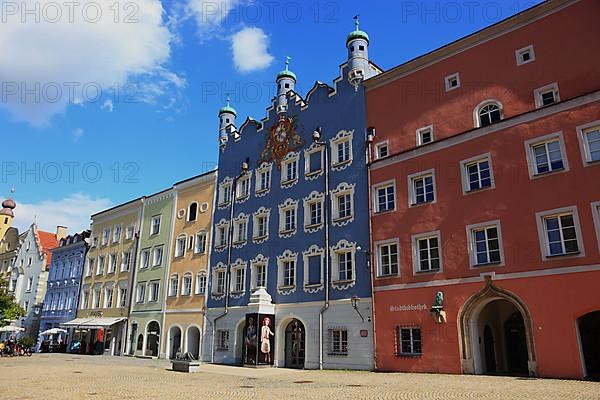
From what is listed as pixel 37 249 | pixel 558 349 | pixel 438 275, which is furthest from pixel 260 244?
pixel 37 249

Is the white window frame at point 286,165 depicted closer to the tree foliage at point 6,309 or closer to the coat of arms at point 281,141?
the coat of arms at point 281,141

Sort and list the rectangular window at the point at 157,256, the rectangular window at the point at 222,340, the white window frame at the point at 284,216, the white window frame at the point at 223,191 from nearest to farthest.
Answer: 1. the white window frame at the point at 284,216
2. the rectangular window at the point at 222,340
3. the white window frame at the point at 223,191
4. the rectangular window at the point at 157,256

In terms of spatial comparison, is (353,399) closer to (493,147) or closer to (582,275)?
(582,275)

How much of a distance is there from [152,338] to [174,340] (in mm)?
2707

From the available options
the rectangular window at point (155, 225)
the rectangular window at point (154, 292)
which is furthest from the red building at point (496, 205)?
the rectangular window at point (155, 225)

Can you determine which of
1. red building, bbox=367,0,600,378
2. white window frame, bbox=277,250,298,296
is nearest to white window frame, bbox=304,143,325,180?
red building, bbox=367,0,600,378

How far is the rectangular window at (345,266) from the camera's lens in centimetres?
2612

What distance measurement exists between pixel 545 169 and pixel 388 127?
347 inches

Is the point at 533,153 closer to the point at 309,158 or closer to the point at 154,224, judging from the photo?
the point at 309,158

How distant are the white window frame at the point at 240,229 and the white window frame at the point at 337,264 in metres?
7.99

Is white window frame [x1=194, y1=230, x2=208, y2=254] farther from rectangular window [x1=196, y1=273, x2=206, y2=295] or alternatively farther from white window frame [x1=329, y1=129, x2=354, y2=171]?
white window frame [x1=329, y1=129, x2=354, y2=171]

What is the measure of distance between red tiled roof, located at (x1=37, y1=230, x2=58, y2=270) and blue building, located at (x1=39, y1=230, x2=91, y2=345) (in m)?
5.61

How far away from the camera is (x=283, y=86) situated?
34.2 m

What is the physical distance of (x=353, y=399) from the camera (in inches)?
503
